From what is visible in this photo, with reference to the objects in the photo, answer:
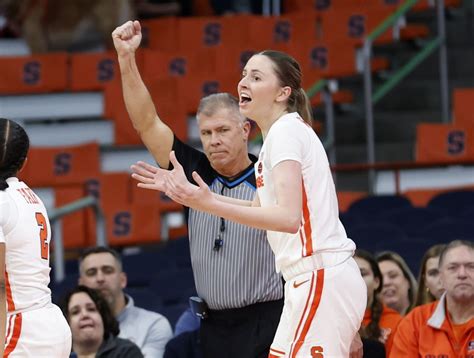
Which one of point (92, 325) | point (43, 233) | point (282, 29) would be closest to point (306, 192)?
point (43, 233)

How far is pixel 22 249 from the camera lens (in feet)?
14.6

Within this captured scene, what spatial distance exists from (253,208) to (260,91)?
19.6 inches

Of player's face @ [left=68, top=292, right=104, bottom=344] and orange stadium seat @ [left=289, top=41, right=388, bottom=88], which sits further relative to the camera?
orange stadium seat @ [left=289, top=41, right=388, bottom=88]

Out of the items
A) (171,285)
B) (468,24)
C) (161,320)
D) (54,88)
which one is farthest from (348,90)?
(161,320)

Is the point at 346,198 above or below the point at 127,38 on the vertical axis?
below

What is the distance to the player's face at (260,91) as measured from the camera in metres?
4.41

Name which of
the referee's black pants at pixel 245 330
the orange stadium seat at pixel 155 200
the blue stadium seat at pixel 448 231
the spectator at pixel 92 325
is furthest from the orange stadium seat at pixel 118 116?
the referee's black pants at pixel 245 330

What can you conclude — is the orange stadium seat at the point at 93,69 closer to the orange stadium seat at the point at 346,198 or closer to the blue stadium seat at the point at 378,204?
the orange stadium seat at the point at 346,198

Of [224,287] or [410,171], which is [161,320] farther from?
[410,171]

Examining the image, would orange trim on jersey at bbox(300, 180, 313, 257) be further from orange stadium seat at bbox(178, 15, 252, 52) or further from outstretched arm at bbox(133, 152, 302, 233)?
orange stadium seat at bbox(178, 15, 252, 52)

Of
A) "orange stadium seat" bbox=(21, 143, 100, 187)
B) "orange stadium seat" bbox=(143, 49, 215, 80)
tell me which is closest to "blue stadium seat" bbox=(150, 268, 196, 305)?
"orange stadium seat" bbox=(21, 143, 100, 187)

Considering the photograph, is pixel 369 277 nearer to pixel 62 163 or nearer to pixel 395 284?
pixel 395 284

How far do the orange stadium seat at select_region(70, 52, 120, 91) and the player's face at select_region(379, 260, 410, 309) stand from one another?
21.7ft

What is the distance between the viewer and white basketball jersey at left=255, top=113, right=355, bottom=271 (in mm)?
4215
